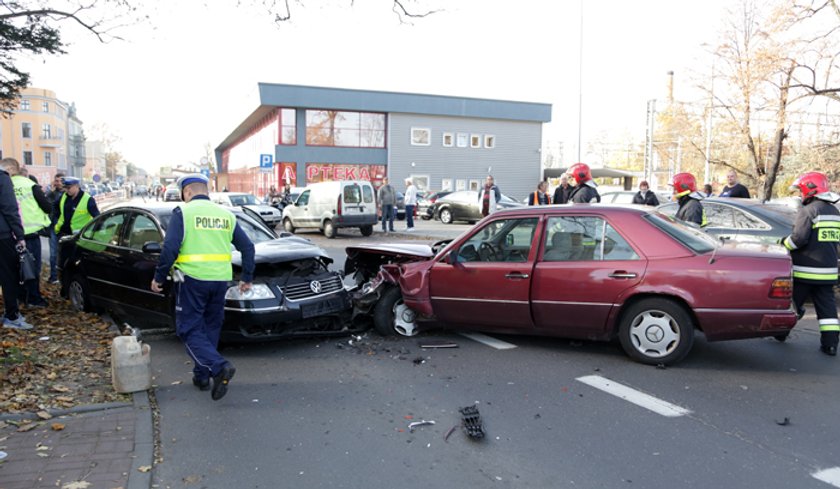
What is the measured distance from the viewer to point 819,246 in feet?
20.2

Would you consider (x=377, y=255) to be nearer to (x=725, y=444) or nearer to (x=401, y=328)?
(x=401, y=328)

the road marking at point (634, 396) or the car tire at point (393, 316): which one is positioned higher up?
the car tire at point (393, 316)

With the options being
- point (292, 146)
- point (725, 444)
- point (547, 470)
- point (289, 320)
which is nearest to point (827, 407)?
point (725, 444)

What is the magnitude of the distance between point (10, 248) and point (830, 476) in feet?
25.0

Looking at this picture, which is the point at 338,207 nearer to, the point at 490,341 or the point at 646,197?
the point at 646,197

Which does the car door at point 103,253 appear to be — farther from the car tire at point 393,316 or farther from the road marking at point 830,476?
the road marking at point 830,476

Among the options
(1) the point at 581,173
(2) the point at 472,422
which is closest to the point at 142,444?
(2) the point at 472,422

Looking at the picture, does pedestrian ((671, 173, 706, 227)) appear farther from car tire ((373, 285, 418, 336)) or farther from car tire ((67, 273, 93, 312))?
car tire ((67, 273, 93, 312))

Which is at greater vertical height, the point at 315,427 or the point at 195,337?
the point at 195,337

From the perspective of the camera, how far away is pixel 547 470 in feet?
11.9

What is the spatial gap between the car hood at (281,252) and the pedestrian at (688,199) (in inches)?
190

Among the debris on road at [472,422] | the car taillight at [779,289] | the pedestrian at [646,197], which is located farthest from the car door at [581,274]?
the pedestrian at [646,197]

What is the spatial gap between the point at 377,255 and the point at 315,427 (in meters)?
3.38

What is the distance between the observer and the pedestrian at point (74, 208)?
928 cm
